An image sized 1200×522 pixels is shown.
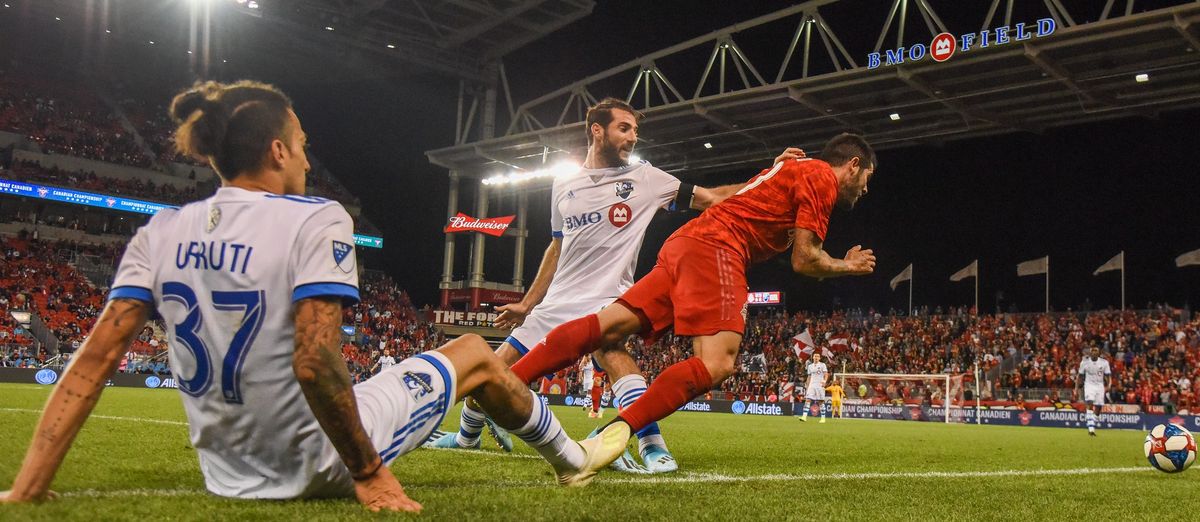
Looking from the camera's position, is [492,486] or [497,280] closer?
[492,486]

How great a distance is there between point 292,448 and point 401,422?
1.02 feet

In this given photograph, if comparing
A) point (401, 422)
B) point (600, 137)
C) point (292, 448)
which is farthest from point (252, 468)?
point (600, 137)

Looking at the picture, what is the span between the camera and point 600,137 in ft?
18.3

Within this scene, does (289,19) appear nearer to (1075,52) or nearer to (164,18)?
(164,18)

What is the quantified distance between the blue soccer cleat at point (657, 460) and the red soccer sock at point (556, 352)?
0.83m

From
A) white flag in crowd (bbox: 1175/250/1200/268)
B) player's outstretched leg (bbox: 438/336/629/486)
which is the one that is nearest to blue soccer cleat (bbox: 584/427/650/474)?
player's outstretched leg (bbox: 438/336/629/486)

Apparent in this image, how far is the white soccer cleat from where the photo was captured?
3.40m

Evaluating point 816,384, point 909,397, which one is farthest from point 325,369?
point 909,397

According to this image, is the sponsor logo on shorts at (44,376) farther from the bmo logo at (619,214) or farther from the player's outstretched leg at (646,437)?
the player's outstretched leg at (646,437)

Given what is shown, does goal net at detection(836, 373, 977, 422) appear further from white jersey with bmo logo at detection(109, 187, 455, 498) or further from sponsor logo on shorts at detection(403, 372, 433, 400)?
white jersey with bmo logo at detection(109, 187, 455, 498)

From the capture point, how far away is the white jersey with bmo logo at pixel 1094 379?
18378 millimetres

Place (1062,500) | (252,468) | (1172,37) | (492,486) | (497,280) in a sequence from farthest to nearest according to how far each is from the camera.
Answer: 1. (497,280)
2. (1172,37)
3. (1062,500)
4. (492,486)
5. (252,468)

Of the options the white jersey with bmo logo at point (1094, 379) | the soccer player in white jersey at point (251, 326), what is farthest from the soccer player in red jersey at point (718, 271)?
the white jersey with bmo logo at point (1094, 379)

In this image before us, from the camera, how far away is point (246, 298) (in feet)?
7.45
